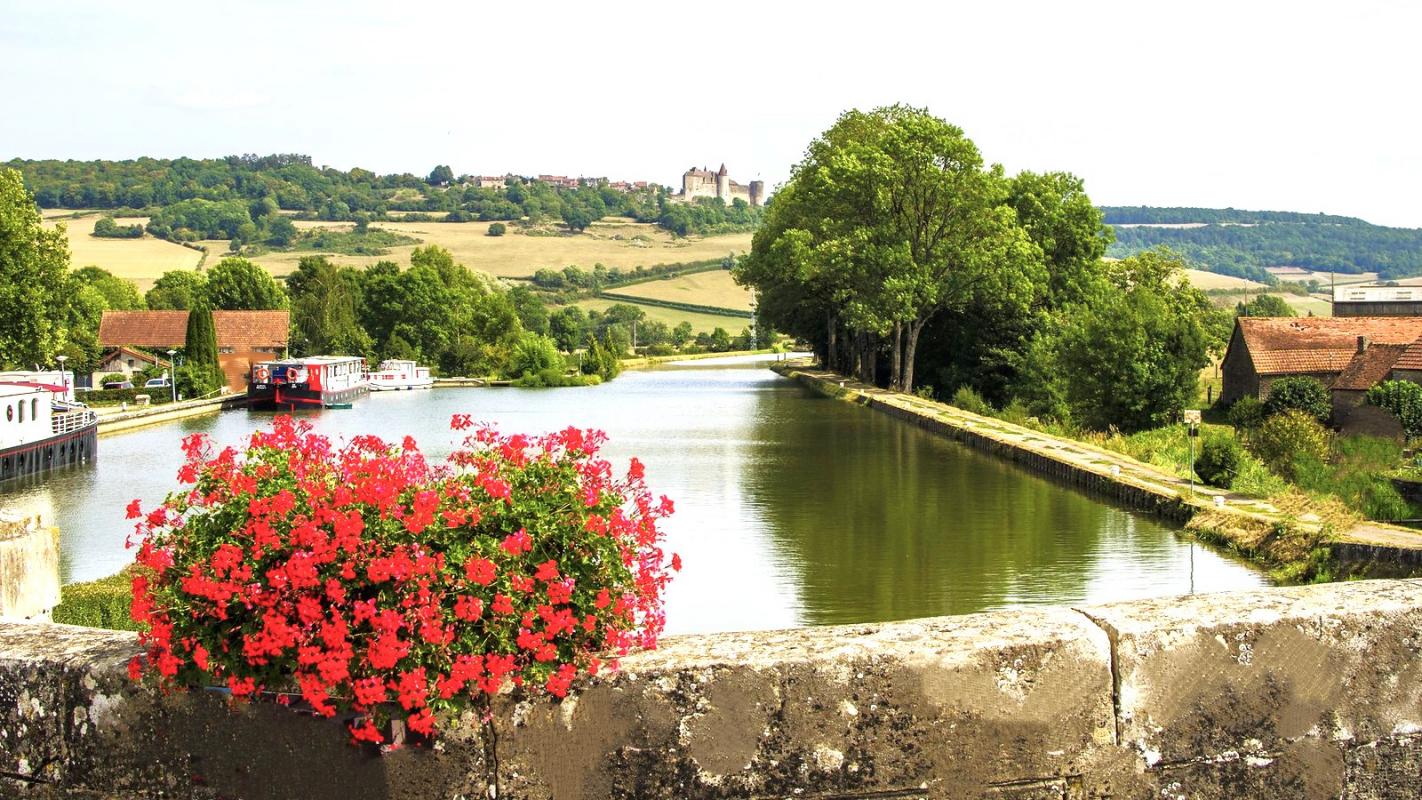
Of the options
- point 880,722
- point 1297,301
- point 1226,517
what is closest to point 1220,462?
point 1226,517

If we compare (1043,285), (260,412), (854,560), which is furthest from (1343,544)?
(260,412)

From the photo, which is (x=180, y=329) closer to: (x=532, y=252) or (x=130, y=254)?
(x=130, y=254)

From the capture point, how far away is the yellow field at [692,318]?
144125mm

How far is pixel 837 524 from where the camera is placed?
71.9 ft

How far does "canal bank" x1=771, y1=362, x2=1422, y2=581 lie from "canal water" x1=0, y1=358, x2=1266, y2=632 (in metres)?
0.41

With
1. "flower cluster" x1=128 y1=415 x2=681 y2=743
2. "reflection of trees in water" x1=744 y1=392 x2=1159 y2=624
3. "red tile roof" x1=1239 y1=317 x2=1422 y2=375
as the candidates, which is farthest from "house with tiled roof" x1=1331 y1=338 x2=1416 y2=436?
"flower cluster" x1=128 y1=415 x2=681 y2=743

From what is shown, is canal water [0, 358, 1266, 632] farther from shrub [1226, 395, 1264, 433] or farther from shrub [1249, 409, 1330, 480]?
shrub [1226, 395, 1264, 433]

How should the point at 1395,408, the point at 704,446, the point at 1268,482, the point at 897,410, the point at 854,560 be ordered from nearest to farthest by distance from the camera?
the point at 854,560 → the point at 1268,482 → the point at 1395,408 → the point at 704,446 → the point at 897,410

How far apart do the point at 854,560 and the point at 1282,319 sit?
34951 millimetres

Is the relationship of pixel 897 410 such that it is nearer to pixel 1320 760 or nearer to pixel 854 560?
pixel 854 560

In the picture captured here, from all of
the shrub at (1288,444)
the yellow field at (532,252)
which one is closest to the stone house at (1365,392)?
the shrub at (1288,444)

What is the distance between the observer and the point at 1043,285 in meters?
53.7

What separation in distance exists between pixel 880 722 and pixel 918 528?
58.9 feet

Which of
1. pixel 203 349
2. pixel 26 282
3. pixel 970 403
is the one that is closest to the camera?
pixel 26 282
